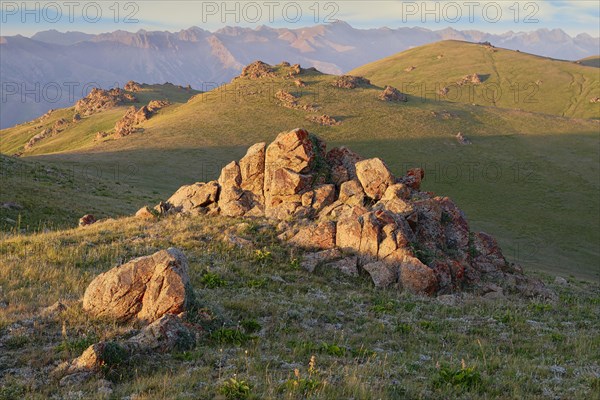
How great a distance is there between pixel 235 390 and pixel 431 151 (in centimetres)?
9199

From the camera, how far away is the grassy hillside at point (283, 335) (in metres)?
10.1

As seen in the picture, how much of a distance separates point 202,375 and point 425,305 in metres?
10.8

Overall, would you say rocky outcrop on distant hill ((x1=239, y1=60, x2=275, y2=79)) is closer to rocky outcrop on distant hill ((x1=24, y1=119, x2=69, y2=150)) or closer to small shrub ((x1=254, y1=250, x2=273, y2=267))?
rocky outcrop on distant hill ((x1=24, y1=119, x2=69, y2=150))

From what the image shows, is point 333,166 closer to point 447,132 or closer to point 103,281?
point 103,281

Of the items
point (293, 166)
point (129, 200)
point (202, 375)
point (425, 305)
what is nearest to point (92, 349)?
point (202, 375)

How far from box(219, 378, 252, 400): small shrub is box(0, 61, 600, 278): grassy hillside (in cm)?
3724

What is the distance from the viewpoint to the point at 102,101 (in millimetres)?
177875

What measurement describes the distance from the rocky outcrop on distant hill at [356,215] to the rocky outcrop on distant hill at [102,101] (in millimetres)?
158902

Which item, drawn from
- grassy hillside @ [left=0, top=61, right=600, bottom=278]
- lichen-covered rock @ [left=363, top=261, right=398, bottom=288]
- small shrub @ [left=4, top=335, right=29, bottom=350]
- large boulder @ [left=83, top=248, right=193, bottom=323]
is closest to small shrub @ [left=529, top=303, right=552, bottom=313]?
lichen-covered rock @ [left=363, top=261, right=398, bottom=288]

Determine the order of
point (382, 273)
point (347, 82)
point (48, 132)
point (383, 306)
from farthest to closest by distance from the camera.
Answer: point (48, 132) < point (347, 82) < point (382, 273) < point (383, 306)

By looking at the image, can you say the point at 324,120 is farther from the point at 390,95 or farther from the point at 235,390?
the point at 235,390

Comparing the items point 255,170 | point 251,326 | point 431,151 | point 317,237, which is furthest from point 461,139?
point 251,326

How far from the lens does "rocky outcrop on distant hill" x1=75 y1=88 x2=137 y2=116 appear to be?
17438 cm

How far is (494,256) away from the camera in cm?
2708
